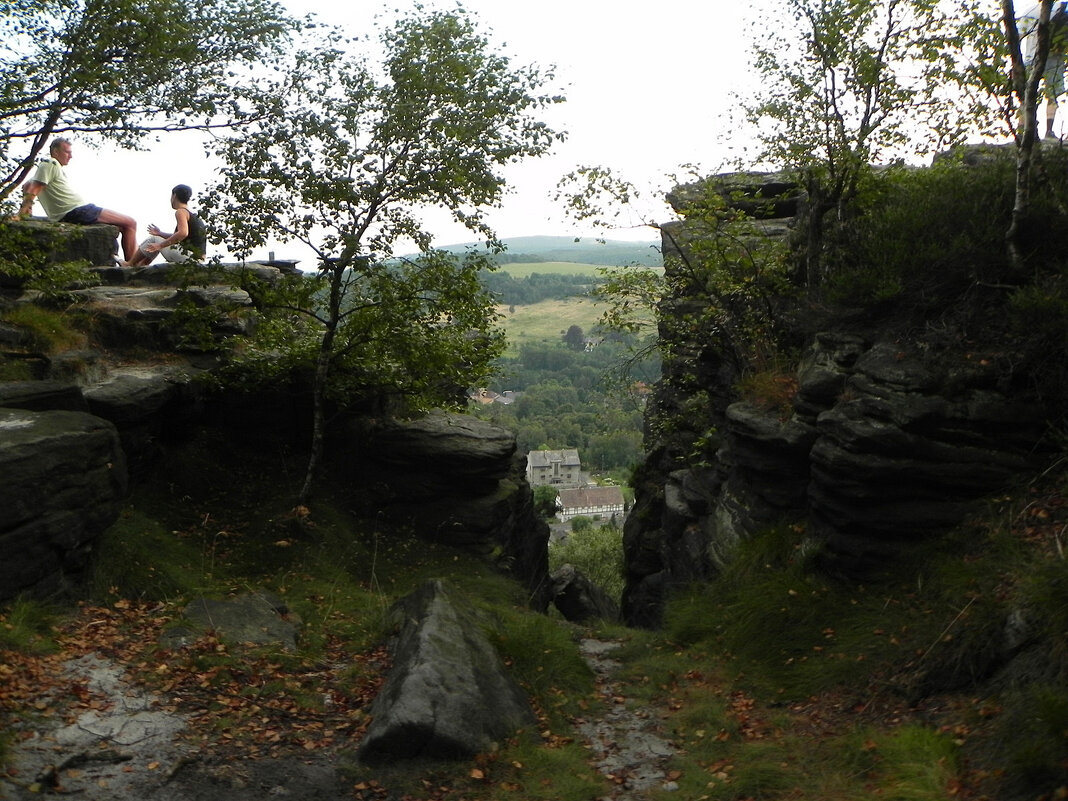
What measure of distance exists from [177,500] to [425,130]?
7.60m

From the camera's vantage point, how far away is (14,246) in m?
13.2

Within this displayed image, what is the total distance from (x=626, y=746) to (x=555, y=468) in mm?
79859

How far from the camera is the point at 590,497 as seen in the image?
9906cm

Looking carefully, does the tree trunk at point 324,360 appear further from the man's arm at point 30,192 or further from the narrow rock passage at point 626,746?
the man's arm at point 30,192

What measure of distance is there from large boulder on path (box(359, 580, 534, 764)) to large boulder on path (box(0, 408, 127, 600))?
4.45 metres

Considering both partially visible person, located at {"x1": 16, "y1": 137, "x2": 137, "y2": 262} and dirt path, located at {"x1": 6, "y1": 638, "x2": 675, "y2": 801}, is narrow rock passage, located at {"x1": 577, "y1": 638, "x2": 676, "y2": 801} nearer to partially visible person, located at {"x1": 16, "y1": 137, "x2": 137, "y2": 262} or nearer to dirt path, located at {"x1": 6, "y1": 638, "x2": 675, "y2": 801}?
dirt path, located at {"x1": 6, "y1": 638, "x2": 675, "y2": 801}

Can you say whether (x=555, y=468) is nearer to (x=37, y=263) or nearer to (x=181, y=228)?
(x=181, y=228)

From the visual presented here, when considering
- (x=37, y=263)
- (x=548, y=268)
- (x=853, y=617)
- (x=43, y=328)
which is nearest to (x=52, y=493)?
(x=37, y=263)

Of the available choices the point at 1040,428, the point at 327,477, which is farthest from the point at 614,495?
the point at 1040,428

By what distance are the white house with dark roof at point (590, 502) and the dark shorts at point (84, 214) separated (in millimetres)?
73895

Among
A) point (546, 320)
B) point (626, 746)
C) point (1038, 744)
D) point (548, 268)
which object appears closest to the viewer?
point (1038, 744)

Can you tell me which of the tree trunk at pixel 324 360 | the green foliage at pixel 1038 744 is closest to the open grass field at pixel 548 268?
the tree trunk at pixel 324 360

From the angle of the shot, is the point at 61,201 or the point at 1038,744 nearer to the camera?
the point at 1038,744

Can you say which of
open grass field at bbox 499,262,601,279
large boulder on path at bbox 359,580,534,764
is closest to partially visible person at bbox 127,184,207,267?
large boulder on path at bbox 359,580,534,764
